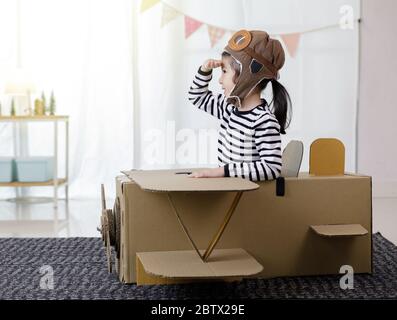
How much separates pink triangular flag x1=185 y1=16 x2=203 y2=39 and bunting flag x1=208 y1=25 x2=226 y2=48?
72 millimetres

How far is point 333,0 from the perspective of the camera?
13.7ft

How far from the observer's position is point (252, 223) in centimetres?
197

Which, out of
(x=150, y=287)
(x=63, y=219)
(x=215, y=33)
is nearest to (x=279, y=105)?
(x=150, y=287)

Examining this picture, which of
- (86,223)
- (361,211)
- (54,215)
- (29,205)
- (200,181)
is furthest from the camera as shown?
(29,205)

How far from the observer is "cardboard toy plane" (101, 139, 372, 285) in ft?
6.11

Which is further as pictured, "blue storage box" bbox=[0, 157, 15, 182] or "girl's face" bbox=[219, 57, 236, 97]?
"blue storage box" bbox=[0, 157, 15, 182]

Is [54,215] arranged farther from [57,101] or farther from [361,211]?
→ [361,211]

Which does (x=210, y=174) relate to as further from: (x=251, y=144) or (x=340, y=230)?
(x=340, y=230)

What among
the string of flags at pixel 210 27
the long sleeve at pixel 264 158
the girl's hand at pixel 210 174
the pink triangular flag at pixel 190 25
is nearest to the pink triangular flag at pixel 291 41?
the string of flags at pixel 210 27

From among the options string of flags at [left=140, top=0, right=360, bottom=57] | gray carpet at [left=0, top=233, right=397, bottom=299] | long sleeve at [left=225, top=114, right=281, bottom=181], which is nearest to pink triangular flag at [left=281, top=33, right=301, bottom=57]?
string of flags at [left=140, top=0, right=360, bottom=57]

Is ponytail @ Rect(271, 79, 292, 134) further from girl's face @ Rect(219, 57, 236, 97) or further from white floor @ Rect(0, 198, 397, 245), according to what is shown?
white floor @ Rect(0, 198, 397, 245)

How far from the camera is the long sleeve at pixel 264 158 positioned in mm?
1939

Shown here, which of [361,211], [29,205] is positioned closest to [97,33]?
[29,205]

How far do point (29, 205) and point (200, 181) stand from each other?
7.98 feet
